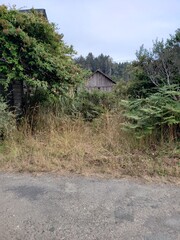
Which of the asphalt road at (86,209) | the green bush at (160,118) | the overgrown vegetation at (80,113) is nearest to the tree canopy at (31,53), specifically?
the overgrown vegetation at (80,113)

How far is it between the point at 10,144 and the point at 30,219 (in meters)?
2.61

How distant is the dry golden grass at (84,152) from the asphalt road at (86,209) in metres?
0.35

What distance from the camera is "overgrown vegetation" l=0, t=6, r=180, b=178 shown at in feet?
12.5

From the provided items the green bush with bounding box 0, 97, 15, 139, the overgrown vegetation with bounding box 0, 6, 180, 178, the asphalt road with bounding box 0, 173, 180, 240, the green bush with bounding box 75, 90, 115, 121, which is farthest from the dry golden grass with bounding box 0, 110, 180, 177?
the green bush with bounding box 75, 90, 115, 121

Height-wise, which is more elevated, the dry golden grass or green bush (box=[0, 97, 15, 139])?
green bush (box=[0, 97, 15, 139])

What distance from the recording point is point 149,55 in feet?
21.1

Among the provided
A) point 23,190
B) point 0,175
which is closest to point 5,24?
point 0,175

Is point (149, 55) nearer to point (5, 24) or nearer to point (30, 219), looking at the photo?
point (5, 24)

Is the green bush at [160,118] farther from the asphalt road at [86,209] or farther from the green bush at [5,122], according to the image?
the green bush at [5,122]

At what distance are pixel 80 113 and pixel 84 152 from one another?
2.43 metres

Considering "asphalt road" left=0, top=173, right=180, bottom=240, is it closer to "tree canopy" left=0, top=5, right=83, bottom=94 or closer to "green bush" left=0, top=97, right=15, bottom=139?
"green bush" left=0, top=97, right=15, bottom=139

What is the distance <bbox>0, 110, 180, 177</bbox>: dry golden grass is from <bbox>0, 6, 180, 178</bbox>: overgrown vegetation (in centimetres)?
1

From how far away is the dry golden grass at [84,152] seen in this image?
3.57 metres

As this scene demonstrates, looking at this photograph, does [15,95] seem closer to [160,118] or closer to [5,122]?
[5,122]
